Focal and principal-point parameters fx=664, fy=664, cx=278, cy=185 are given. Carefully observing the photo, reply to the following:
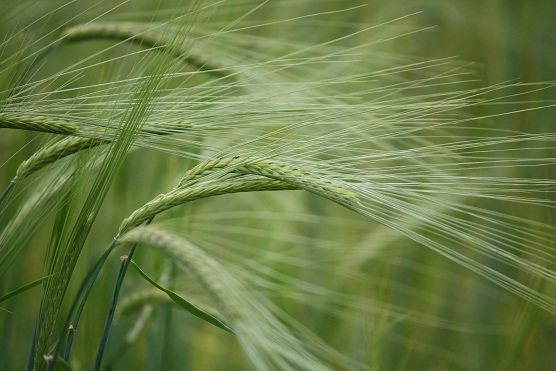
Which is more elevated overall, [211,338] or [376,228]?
[376,228]

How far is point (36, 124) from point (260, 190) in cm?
20

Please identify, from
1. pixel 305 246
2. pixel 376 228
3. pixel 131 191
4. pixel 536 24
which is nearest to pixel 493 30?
pixel 536 24

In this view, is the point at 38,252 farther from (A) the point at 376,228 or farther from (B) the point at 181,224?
(A) the point at 376,228

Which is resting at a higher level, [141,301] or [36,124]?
[36,124]

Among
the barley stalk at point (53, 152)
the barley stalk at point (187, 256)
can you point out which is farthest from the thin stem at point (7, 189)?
the barley stalk at point (187, 256)

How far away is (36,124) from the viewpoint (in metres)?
0.57

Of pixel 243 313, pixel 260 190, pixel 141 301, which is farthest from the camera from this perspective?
pixel 141 301

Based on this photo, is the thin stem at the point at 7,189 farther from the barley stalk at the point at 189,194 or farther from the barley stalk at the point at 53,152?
the barley stalk at the point at 189,194

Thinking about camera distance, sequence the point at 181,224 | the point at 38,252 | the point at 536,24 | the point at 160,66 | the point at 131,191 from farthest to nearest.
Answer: the point at 536,24 < the point at 38,252 < the point at 131,191 < the point at 181,224 < the point at 160,66

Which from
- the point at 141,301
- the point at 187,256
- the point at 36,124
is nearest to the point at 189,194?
the point at 187,256

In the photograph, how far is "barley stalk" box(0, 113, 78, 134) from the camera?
1.85 ft

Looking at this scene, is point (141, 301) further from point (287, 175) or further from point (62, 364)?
point (287, 175)

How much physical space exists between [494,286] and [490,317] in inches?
3.5

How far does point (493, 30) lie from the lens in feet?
4.45
